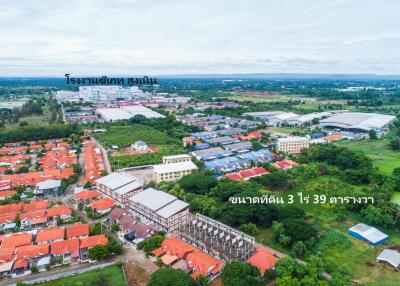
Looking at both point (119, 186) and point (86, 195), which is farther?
point (119, 186)

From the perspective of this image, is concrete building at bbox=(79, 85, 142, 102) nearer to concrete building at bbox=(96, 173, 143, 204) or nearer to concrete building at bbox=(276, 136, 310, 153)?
concrete building at bbox=(276, 136, 310, 153)

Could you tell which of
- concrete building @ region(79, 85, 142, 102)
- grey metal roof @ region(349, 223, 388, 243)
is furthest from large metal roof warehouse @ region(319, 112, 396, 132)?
concrete building @ region(79, 85, 142, 102)

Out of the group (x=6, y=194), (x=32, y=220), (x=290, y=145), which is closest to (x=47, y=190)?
(x=6, y=194)

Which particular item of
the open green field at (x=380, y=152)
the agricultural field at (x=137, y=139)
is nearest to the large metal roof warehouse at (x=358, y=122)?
the open green field at (x=380, y=152)

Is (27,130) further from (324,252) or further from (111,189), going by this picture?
(324,252)

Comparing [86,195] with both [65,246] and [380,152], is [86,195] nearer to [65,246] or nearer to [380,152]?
[65,246]

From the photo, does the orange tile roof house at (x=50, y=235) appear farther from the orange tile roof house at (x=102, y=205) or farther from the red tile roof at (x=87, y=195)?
the red tile roof at (x=87, y=195)

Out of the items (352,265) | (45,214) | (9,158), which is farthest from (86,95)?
(352,265)
